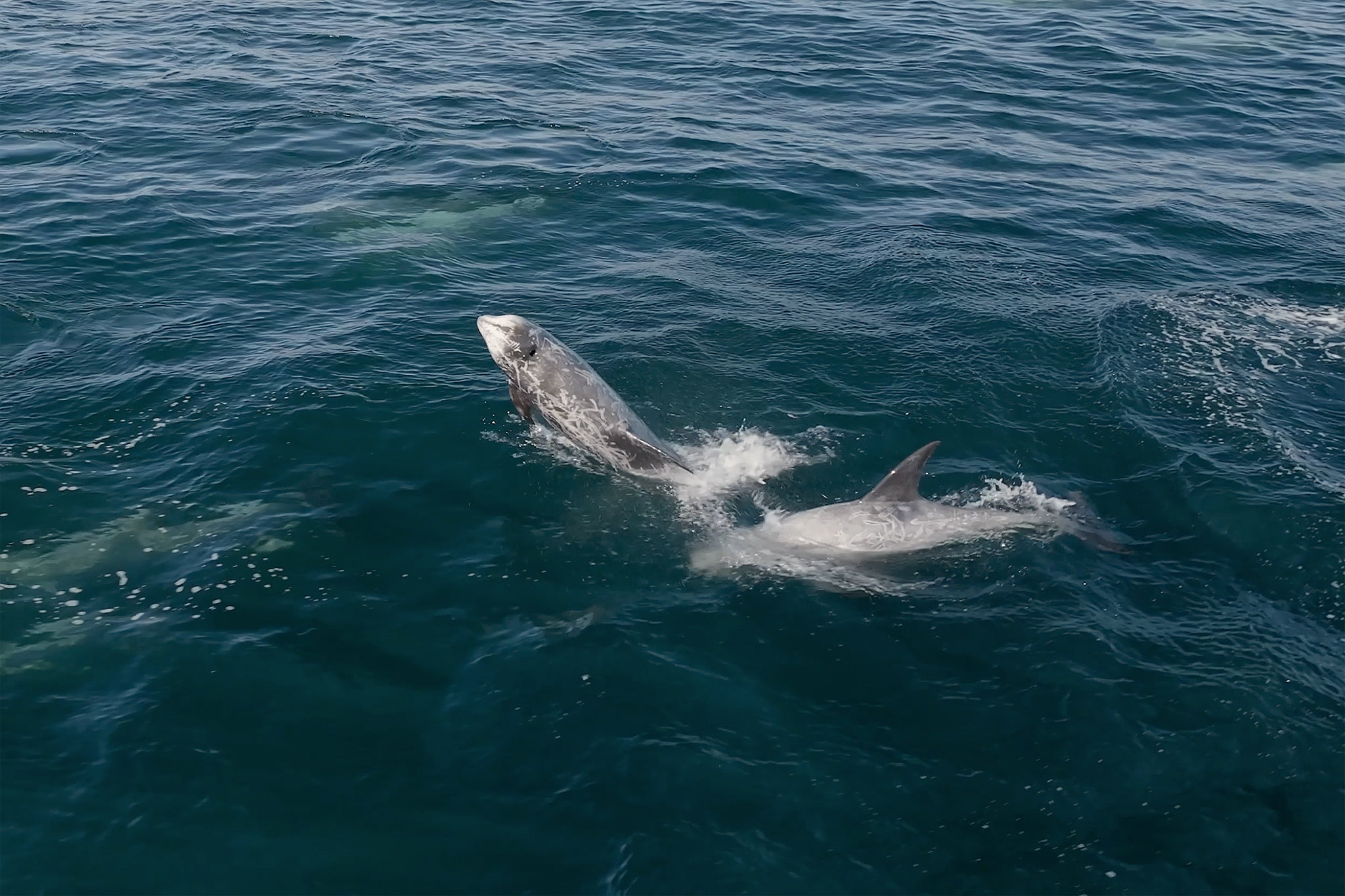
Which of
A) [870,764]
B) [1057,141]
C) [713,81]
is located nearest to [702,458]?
[870,764]

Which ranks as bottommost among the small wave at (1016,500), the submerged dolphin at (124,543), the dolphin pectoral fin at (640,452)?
the submerged dolphin at (124,543)

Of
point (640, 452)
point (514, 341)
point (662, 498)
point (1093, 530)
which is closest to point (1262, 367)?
point (1093, 530)

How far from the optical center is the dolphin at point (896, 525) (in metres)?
19.7

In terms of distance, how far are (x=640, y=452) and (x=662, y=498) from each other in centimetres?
100

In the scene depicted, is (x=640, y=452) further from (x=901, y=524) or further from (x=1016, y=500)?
(x=1016, y=500)

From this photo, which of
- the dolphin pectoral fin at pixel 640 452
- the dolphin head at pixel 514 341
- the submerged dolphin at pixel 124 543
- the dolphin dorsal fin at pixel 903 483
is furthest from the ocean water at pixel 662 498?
the dolphin head at pixel 514 341

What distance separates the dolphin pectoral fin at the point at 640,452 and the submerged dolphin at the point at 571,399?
0.01 m

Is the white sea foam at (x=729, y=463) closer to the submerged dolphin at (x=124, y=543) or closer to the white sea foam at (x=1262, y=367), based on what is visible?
the submerged dolphin at (x=124, y=543)

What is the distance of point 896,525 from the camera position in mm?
19891

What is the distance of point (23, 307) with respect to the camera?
26.6 meters

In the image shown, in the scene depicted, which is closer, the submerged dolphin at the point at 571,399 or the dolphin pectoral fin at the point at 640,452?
the dolphin pectoral fin at the point at 640,452

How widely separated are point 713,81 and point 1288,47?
91.2 feet

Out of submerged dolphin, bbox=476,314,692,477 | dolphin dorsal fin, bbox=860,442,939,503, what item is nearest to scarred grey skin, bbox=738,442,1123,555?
dolphin dorsal fin, bbox=860,442,939,503

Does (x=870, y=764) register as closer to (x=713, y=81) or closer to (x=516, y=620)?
(x=516, y=620)
